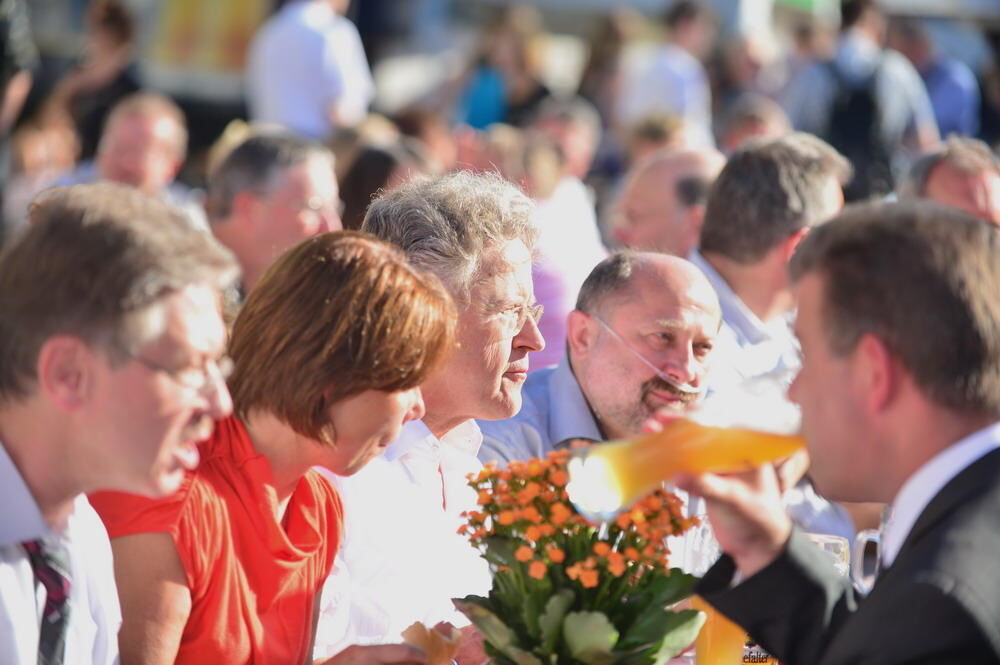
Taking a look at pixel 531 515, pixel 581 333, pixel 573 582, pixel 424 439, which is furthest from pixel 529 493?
pixel 581 333

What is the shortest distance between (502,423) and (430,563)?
2.15ft

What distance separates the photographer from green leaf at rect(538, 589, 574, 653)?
7.30ft

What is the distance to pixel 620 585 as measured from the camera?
2.28m

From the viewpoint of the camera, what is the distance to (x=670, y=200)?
5.89 m

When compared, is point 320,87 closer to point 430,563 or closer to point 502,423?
point 502,423

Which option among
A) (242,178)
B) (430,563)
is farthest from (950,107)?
(430,563)

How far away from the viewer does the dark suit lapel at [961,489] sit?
1.92 m

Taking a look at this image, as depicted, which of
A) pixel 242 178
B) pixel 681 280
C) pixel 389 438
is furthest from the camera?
pixel 242 178

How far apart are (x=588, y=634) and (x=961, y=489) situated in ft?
2.03

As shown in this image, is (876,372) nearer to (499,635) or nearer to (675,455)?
(675,455)

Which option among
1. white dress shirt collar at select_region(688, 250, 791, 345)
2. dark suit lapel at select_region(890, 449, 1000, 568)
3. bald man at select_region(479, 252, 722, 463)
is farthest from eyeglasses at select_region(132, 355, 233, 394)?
white dress shirt collar at select_region(688, 250, 791, 345)

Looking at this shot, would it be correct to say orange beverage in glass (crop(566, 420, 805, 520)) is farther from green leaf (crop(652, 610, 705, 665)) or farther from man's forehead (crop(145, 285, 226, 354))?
man's forehead (crop(145, 285, 226, 354))

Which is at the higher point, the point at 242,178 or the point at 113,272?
the point at 113,272

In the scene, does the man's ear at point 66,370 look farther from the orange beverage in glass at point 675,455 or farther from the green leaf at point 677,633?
the green leaf at point 677,633
